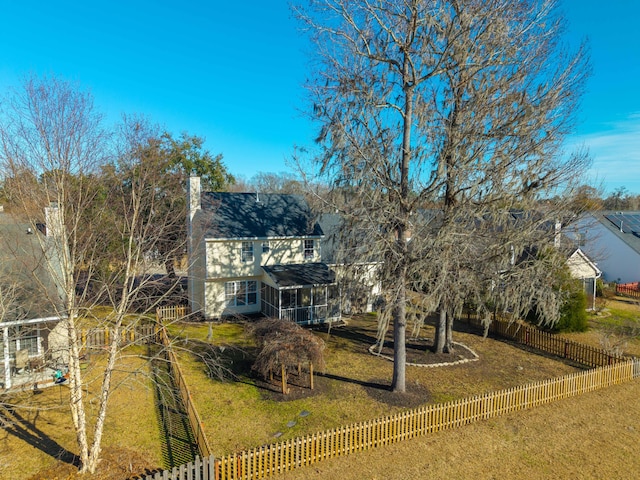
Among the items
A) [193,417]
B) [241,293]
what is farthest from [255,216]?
[193,417]

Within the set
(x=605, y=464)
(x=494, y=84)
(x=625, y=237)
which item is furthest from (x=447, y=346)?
(x=625, y=237)

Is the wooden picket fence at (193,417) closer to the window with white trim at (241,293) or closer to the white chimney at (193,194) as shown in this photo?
the window with white trim at (241,293)

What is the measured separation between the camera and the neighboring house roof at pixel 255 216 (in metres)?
23.3

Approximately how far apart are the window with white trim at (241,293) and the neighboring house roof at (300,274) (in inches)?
64.2

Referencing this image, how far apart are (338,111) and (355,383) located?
10.1 m

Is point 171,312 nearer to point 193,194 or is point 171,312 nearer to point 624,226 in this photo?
point 193,194

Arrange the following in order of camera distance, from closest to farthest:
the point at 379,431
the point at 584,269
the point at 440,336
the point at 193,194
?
the point at 379,431, the point at 440,336, the point at 193,194, the point at 584,269

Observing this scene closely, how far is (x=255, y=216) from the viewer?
25.1 meters

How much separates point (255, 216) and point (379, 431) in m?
17.2

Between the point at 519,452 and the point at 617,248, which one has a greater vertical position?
the point at 617,248

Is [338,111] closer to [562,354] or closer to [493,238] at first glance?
[493,238]

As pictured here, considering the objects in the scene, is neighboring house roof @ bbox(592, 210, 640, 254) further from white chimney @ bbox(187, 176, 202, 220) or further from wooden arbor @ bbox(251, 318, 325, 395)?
white chimney @ bbox(187, 176, 202, 220)

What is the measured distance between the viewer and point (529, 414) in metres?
12.4

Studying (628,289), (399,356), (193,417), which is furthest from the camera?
(628,289)
